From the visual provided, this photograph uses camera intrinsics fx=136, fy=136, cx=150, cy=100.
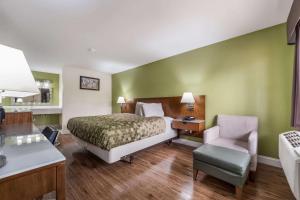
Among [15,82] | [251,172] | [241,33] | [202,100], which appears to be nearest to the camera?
[15,82]

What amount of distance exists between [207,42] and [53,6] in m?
2.83

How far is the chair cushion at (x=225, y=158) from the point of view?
1570mm

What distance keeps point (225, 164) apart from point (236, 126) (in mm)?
1149

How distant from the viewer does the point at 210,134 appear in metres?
2.35

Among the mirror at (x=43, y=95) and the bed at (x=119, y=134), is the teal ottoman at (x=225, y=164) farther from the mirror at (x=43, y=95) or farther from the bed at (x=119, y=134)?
the mirror at (x=43, y=95)

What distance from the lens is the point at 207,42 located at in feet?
9.84

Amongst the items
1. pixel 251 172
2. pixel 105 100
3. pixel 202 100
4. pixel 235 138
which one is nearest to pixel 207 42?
pixel 202 100

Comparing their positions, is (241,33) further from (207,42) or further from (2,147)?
(2,147)

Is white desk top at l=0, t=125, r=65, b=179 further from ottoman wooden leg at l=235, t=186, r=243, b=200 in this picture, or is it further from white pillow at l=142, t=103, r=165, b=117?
white pillow at l=142, t=103, r=165, b=117

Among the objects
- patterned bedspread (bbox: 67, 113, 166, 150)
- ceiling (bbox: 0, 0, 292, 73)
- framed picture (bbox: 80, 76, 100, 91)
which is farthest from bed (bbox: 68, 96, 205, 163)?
framed picture (bbox: 80, 76, 100, 91)

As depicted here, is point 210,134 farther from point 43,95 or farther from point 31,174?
point 43,95

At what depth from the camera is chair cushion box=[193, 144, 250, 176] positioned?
1.57 metres

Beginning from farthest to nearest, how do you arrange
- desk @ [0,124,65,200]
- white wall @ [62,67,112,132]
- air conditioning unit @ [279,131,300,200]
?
white wall @ [62,67,112,132], air conditioning unit @ [279,131,300,200], desk @ [0,124,65,200]

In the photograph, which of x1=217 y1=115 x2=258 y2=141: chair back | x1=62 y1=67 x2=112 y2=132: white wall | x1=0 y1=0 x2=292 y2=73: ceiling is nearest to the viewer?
x1=0 y1=0 x2=292 y2=73: ceiling
